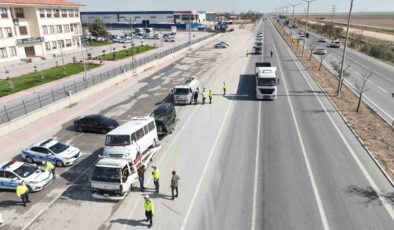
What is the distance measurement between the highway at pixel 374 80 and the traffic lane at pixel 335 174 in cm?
532

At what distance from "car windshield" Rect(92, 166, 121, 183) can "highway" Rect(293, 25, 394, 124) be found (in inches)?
928

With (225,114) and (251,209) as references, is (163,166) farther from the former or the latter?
(225,114)

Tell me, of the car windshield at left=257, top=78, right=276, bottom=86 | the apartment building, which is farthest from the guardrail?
the apartment building

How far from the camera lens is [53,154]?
20703 millimetres

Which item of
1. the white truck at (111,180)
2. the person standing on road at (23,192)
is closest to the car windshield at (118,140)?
the white truck at (111,180)

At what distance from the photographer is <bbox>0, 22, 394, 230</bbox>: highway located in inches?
582

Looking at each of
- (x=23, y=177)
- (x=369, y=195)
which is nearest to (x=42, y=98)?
(x=23, y=177)

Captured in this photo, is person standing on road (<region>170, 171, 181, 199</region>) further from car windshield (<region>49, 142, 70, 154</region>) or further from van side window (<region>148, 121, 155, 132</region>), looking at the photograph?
car windshield (<region>49, 142, 70, 154</region>)

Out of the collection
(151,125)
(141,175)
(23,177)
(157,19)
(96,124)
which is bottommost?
(23,177)

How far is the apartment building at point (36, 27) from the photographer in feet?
189

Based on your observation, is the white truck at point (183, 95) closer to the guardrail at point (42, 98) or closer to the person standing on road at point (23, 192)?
the guardrail at point (42, 98)

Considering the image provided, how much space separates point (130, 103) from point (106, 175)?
746 inches

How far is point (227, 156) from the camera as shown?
20.9 metres

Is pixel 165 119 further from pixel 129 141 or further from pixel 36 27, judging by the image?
pixel 36 27
